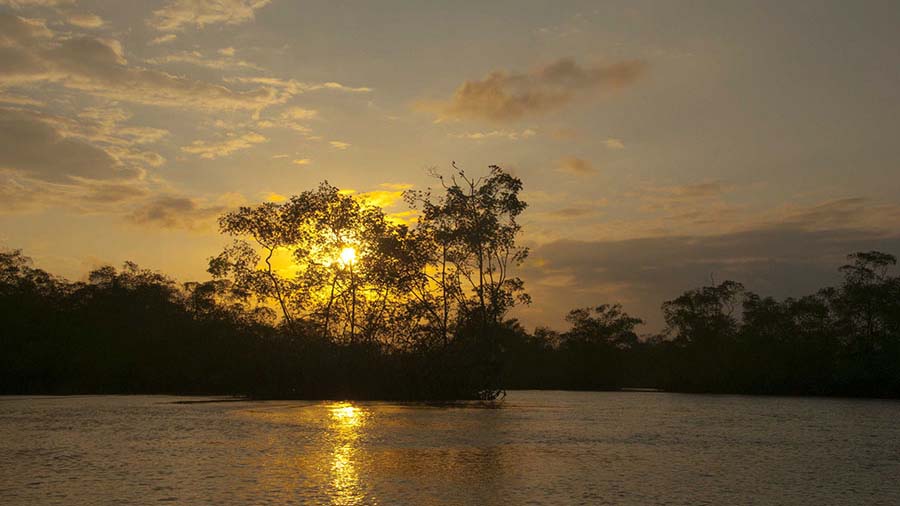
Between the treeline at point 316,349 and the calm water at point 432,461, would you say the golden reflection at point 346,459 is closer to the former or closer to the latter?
the calm water at point 432,461

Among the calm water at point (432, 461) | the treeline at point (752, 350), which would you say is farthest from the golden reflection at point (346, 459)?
the treeline at point (752, 350)

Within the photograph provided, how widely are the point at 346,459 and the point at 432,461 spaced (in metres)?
2.57

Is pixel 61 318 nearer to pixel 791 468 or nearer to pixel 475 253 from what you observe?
pixel 475 253

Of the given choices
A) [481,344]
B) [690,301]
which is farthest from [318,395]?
[690,301]

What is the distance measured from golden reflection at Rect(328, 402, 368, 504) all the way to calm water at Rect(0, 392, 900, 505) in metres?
0.05

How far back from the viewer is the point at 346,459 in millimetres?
23188

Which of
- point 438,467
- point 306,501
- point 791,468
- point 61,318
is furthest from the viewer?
point 61,318

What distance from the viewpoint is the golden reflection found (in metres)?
16.9

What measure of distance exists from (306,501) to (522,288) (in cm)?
4863

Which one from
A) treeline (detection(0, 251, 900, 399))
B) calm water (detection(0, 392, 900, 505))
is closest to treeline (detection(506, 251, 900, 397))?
treeline (detection(0, 251, 900, 399))

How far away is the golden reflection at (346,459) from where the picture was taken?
1694cm

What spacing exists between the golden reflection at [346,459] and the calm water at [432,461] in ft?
0.18

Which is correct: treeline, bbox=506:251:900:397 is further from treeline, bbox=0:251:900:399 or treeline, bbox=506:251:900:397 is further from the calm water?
the calm water

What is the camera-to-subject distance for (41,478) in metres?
18.5
